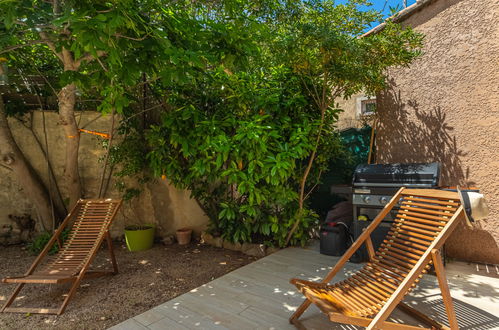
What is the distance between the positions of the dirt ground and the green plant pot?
0.14 meters

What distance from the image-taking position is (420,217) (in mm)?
2400

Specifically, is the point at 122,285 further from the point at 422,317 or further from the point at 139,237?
the point at 422,317

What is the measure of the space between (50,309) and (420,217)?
3.63m

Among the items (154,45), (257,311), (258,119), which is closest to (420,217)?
(257,311)

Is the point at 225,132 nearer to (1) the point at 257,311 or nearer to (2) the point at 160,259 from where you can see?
(2) the point at 160,259

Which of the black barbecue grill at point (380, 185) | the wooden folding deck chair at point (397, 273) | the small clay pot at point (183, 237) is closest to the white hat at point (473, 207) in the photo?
the wooden folding deck chair at point (397, 273)

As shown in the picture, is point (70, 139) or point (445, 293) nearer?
point (445, 293)

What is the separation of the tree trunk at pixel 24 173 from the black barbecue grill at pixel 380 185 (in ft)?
17.4

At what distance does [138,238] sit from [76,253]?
1339 mm

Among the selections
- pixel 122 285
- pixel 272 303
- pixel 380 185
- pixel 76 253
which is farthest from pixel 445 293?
pixel 76 253

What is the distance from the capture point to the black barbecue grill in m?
3.26

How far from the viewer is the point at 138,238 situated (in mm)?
4715

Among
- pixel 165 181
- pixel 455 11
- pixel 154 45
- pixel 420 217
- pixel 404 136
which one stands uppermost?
pixel 455 11

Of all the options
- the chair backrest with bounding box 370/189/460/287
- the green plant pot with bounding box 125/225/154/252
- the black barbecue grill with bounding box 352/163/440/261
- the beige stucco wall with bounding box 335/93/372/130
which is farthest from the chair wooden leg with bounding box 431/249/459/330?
the beige stucco wall with bounding box 335/93/372/130
